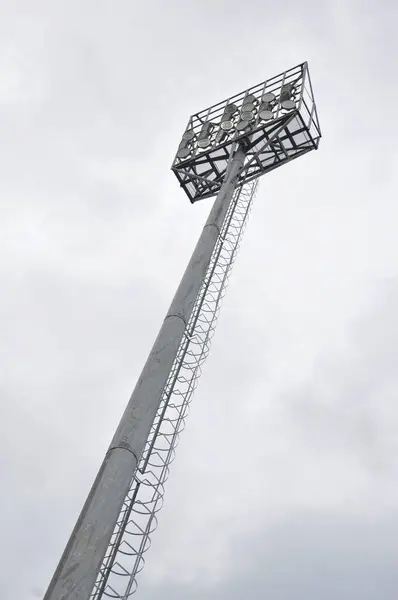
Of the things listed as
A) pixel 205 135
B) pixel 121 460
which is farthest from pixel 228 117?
pixel 121 460

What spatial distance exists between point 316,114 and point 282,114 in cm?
232

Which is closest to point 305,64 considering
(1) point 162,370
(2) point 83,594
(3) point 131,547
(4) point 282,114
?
(4) point 282,114

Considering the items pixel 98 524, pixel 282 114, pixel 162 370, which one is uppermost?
pixel 282 114

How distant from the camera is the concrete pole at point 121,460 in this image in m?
10.1

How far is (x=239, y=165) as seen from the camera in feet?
64.3

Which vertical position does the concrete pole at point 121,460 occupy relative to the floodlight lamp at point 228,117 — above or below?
below

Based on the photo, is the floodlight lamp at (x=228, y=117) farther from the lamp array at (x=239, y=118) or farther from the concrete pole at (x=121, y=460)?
the concrete pole at (x=121, y=460)

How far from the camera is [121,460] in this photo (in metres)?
11.7

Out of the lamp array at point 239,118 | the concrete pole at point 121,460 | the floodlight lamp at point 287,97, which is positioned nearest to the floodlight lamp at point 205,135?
the lamp array at point 239,118

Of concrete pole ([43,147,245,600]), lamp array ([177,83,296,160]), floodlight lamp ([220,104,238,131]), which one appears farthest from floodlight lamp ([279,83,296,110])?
concrete pole ([43,147,245,600])

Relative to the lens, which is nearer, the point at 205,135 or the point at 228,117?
the point at 205,135

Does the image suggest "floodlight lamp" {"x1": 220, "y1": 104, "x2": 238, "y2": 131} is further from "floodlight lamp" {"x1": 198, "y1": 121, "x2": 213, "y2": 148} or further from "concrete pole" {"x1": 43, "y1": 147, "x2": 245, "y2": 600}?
"concrete pole" {"x1": 43, "y1": 147, "x2": 245, "y2": 600}

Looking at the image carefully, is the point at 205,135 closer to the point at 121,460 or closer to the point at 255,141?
the point at 255,141

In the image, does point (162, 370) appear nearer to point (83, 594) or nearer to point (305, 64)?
point (83, 594)
